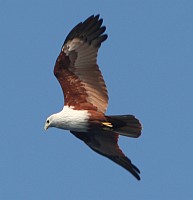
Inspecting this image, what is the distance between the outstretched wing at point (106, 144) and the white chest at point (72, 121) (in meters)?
0.79

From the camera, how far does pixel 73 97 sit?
13.7m

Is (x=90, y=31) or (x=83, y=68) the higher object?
(x=90, y=31)

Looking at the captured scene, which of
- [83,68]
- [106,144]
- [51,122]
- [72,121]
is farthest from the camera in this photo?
[106,144]

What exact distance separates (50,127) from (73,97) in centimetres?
96

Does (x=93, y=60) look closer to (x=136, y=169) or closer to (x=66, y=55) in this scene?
(x=66, y=55)

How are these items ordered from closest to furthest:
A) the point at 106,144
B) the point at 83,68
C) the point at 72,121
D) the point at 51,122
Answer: the point at 72,121 < the point at 51,122 < the point at 83,68 < the point at 106,144

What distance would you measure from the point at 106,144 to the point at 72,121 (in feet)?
4.59

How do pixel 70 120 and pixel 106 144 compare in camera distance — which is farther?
pixel 106 144

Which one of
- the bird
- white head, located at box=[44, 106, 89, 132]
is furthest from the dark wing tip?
white head, located at box=[44, 106, 89, 132]

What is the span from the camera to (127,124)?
13.1m

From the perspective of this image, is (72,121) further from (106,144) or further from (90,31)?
(90,31)

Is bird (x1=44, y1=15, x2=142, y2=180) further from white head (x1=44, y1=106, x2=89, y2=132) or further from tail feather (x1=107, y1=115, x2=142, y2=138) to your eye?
tail feather (x1=107, y1=115, x2=142, y2=138)

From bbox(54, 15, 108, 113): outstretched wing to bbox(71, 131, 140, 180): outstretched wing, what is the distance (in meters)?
0.77

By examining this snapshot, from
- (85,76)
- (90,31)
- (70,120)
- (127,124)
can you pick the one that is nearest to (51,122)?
(70,120)
